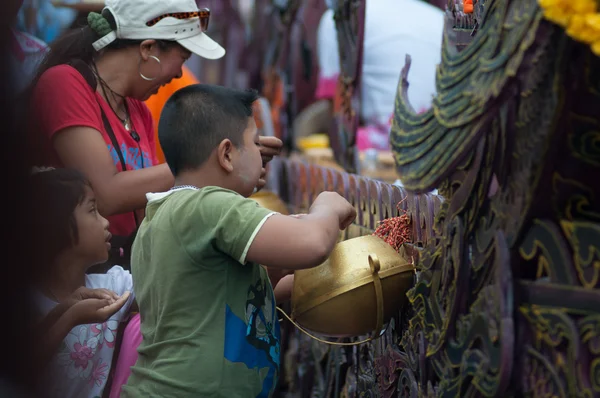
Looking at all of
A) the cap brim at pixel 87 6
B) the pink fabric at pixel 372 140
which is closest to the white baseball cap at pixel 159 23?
the cap brim at pixel 87 6

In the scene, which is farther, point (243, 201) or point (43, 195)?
point (43, 195)

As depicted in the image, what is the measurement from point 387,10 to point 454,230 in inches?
156

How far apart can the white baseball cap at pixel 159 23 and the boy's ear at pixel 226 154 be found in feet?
3.14

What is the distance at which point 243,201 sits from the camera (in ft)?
7.13

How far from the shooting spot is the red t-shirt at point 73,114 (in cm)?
290

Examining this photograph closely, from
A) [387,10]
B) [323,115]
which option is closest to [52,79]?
[387,10]

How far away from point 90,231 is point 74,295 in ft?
0.69

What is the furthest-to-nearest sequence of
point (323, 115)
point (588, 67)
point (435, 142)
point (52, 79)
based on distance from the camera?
point (323, 115) < point (52, 79) < point (435, 142) < point (588, 67)

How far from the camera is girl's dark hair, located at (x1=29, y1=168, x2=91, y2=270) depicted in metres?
2.60

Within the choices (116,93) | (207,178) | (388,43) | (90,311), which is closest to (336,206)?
(207,178)

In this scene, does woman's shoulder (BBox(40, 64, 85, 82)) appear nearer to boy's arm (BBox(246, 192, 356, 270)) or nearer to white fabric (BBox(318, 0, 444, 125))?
boy's arm (BBox(246, 192, 356, 270))

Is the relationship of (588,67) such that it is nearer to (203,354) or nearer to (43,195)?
(203,354)

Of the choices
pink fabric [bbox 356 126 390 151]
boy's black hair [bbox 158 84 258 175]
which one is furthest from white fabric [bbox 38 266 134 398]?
pink fabric [bbox 356 126 390 151]

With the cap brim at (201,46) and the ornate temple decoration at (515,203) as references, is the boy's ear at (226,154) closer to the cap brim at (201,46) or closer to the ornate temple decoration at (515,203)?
the ornate temple decoration at (515,203)
